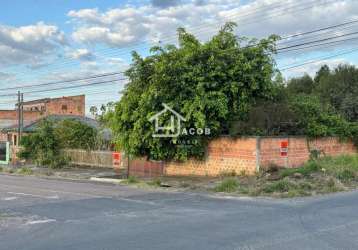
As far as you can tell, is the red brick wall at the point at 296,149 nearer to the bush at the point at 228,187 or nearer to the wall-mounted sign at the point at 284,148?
the wall-mounted sign at the point at 284,148

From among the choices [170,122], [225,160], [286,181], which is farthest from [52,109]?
[286,181]

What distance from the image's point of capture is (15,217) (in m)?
13.0

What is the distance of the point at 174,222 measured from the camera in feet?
38.6

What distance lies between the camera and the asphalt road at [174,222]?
9.22 meters

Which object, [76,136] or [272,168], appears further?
[76,136]

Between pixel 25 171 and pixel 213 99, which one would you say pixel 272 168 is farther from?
pixel 25 171

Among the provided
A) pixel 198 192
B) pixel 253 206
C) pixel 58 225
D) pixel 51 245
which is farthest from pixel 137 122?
pixel 51 245

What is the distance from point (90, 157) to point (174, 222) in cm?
2312

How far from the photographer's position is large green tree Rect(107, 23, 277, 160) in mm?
24250

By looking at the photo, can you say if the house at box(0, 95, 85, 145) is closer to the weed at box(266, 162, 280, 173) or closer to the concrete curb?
the concrete curb

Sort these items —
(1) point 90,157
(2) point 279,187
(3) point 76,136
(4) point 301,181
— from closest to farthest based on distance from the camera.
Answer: (2) point 279,187 < (4) point 301,181 < (1) point 90,157 < (3) point 76,136

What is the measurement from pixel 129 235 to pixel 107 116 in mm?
18418

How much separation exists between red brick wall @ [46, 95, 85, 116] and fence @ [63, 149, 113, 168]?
4148 centimetres

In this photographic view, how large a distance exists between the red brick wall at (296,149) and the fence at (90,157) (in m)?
12.4
